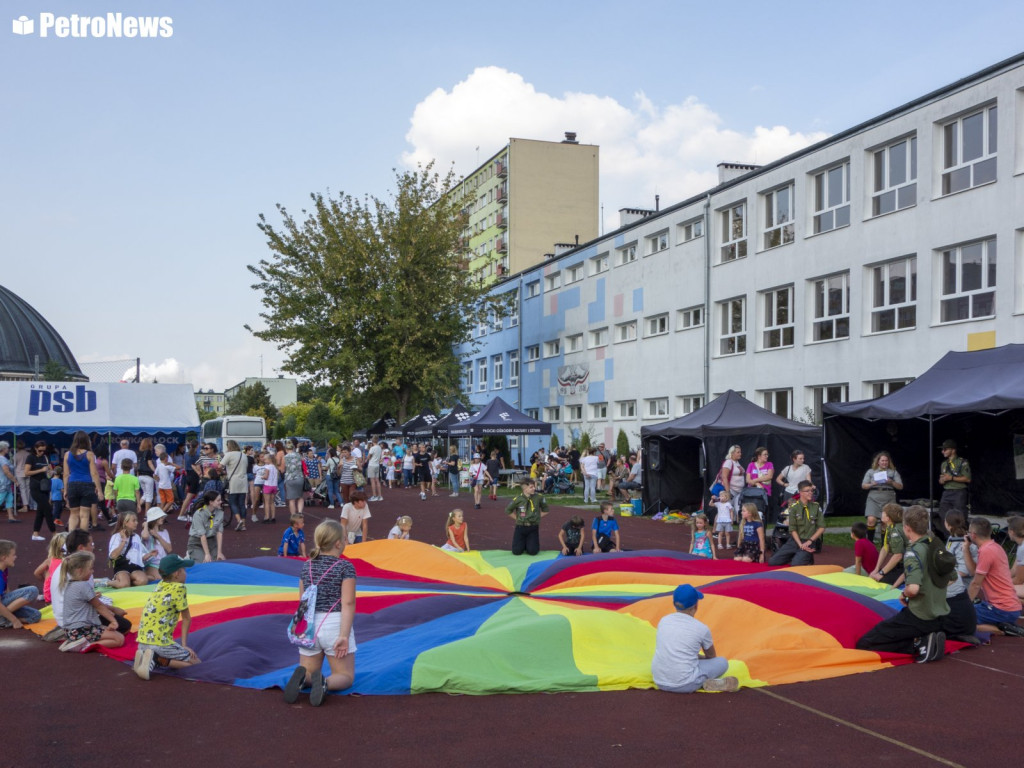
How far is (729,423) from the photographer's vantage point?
19.7 m

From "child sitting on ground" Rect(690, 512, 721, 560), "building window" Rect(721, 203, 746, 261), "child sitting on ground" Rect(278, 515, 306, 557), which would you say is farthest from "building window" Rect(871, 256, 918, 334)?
"child sitting on ground" Rect(278, 515, 306, 557)

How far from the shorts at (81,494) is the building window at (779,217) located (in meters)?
20.6

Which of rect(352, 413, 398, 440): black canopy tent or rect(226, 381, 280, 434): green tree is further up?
rect(226, 381, 280, 434): green tree

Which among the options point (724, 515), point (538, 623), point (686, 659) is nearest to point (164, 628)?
point (538, 623)

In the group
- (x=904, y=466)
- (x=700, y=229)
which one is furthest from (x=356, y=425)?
(x=904, y=466)

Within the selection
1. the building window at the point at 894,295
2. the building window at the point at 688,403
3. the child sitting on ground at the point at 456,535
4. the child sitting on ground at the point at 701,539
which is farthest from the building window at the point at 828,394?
the child sitting on ground at the point at 456,535

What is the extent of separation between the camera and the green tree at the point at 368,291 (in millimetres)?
41031

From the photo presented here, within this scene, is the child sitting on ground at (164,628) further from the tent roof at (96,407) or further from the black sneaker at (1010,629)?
the tent roof at (96,407)

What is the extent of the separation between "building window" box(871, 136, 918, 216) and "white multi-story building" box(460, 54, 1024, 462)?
40mm

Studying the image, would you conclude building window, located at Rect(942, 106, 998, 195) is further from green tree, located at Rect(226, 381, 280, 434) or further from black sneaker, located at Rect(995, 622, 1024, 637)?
green tree, located at Rect(226, 381, 280, 434)

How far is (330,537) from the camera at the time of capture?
6770 millimetres

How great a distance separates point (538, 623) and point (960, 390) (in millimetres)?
9257

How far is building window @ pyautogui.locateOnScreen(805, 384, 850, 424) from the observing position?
26138mm

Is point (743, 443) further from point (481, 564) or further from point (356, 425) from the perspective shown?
point (356, 425)
